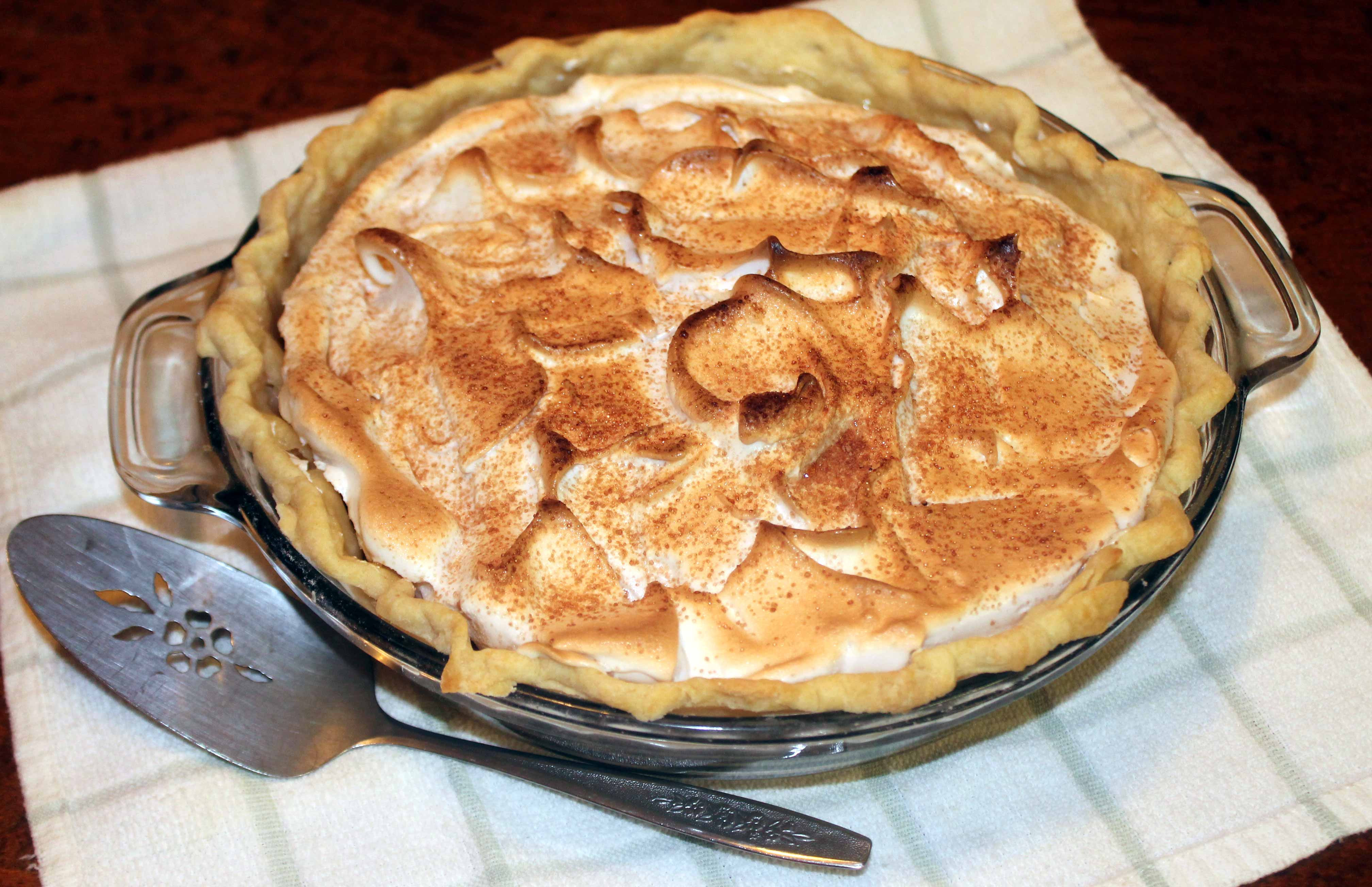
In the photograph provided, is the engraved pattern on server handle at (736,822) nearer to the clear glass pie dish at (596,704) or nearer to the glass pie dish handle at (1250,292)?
the clear glass pie dish at (596,704)

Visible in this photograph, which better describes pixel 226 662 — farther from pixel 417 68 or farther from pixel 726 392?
pixel 417 68

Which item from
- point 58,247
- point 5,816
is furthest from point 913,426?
point 58,247

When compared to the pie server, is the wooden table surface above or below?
above

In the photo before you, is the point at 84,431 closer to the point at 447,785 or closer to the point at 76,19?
the point at 447,785

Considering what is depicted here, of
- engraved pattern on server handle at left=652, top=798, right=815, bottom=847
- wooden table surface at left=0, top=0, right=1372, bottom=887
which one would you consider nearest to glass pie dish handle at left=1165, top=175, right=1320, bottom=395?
wooden table surface at left=0, top=0, right=1372, bottom=887

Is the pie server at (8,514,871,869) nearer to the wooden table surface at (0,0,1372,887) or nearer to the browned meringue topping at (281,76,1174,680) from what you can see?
the browned meringue topping at (281,76,1174,680)

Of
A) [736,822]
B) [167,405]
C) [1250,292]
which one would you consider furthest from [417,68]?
[736,822]
